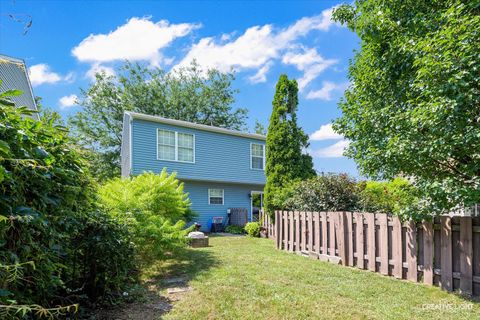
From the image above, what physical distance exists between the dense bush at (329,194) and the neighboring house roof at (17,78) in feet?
29.6

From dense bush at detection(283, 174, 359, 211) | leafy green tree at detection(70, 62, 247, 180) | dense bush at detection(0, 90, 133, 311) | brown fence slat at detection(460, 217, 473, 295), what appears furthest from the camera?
leafy green tree at detection(70, 62, 247, 180)

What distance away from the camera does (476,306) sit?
14.0 feet

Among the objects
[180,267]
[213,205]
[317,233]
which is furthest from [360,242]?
[213,205]

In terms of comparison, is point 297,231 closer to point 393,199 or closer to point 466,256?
point 393,199

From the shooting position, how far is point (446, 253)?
5.17 m

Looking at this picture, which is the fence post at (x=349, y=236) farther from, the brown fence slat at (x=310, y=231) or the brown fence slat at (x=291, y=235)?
the brown fence slat at (x=291, y=235)

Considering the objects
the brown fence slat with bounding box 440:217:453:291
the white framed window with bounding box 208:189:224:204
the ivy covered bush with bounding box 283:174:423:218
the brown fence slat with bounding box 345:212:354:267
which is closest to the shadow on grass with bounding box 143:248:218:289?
the brown fence slat with bounding box 345:212:354:267

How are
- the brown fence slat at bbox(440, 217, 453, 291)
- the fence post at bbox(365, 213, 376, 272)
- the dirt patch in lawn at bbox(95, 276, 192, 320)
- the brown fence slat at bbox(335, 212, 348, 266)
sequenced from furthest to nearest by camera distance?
the brown fence slat at bbox(335, 212, 348, 266)
the fence post at bbox(365, 213, 376, 272)
the brown fence slat at bbox(440, 217, 453, 291)
the dirt patch in lawn at bbox(95, 276, 192, 320)

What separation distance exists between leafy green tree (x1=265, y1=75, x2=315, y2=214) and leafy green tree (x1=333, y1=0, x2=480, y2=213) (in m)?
6.05

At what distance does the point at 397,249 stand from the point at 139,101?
24032 mm

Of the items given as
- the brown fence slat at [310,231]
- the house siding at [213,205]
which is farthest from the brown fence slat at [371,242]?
the house siding at [213,205]

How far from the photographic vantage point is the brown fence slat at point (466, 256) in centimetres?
482

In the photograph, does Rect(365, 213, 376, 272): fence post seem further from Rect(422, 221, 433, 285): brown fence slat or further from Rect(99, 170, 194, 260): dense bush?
Rect(99, 170, 194, 260): dense bush

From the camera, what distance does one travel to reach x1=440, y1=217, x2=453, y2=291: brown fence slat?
5.09 meters
